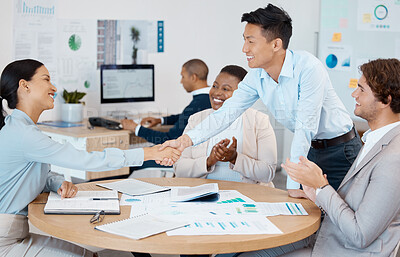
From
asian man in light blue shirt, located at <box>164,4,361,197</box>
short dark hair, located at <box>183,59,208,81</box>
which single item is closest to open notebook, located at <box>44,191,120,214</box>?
asian man in light blue shirt, located at <box>164,4,361,197</box>

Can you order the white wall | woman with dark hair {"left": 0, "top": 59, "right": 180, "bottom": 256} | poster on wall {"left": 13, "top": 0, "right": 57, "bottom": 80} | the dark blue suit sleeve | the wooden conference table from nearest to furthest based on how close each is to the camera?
the wooden conference table → woman with dark hair {"left": 0, "top": 59, "right": 180, "bottom": 256} → the dark blue suit sleeve → poster on wall {"left": 13, "top": 0, "right": 57, "bottom": 80} → the white wall

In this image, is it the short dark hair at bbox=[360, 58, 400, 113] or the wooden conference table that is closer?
the wooden conference table

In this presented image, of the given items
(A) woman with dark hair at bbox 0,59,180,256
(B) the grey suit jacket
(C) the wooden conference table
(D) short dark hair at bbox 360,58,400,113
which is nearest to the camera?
(C) the wooden conference table

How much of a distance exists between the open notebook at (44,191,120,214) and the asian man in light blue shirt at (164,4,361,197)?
0.65m

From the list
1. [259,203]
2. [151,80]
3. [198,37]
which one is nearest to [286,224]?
[259,203]

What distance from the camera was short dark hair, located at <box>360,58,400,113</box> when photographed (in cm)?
203

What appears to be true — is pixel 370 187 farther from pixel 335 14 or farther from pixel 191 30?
pixel 191 30

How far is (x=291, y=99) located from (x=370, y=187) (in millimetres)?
881

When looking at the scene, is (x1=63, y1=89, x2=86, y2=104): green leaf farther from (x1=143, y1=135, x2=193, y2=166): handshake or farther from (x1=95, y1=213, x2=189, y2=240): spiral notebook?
(x1=95, y1=213, x2=189, y2=240): spiral notebook

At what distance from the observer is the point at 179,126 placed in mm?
4070

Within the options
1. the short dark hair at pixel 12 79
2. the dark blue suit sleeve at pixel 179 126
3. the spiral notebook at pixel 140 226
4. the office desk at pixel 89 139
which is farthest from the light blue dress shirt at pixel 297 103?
the office desk at pixel 89 139

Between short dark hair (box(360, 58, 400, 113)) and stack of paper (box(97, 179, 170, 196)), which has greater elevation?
short dark hair (box(360, 58, 400, 113))

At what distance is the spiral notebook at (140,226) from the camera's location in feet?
5.90

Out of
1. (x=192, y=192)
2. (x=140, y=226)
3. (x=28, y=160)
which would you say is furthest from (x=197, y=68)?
(x=140, y=226)
